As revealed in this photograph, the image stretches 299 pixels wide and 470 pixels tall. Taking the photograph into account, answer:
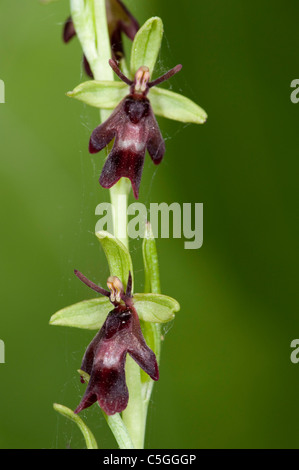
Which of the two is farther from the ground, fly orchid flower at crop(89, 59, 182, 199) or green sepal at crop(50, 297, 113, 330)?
fly orchid flower at crop(89, 59, 182, 199)

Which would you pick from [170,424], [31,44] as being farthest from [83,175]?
[170,424]

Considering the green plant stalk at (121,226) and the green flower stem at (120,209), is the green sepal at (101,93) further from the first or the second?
the green flower stem at (120,209)

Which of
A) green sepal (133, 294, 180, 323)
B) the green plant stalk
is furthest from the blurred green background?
green sepal (133, 294, 180, 323)

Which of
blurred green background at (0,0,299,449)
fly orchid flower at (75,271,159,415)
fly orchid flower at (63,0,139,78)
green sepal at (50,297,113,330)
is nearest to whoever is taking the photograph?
fly orchid flower at (75,271,159,415)

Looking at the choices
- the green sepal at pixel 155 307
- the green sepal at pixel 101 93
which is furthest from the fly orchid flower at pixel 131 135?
the green sepal at pixel 155 307

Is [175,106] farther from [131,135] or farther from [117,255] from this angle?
[117,255]

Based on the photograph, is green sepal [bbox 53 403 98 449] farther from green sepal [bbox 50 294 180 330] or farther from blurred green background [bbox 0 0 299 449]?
blurred green background [bbox 0 0 299 449]
